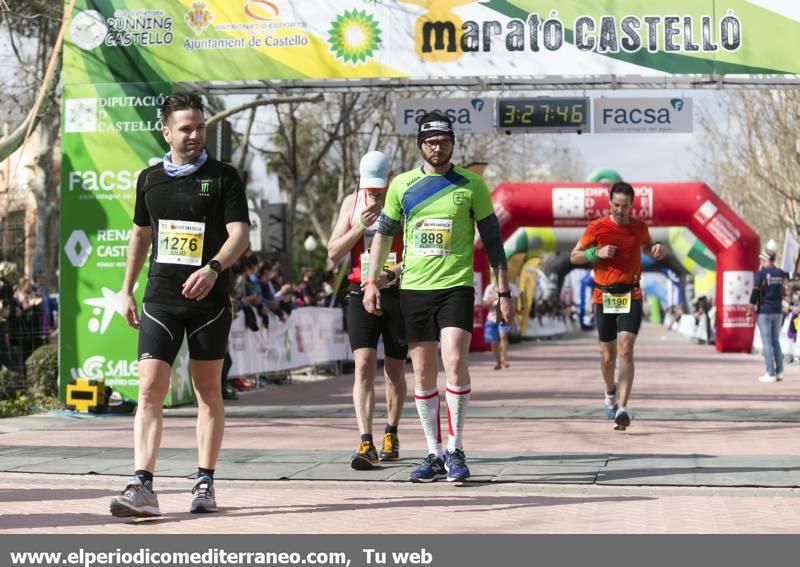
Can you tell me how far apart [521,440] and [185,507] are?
421 cm

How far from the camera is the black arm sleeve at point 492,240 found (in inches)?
309

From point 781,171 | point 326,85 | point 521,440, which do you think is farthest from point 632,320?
point 781,171

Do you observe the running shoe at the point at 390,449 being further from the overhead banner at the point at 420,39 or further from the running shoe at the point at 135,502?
the overhead banner at the point at 420,39

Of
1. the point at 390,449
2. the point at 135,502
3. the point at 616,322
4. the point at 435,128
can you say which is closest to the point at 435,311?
the point at 435,128

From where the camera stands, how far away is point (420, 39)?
1415 cm

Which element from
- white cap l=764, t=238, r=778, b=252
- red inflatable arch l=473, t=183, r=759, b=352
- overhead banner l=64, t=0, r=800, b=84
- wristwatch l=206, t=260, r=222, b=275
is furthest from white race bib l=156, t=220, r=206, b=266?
red inflatable arch l=473, t=183, r=759, b=352

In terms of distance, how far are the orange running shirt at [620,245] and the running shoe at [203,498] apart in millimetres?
5373

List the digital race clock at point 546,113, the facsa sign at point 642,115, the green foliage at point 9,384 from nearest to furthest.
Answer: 1. the green foliage at point 9,384
2. the digital race clock at point 546,113
3. the facsa sign at point 642,115

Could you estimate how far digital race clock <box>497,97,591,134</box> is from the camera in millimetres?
15992

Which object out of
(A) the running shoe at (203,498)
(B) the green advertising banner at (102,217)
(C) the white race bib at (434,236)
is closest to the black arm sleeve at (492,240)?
(C) the white race bib at (434,236)

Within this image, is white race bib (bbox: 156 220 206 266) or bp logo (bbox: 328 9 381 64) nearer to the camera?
white race bib (bbox: 156 220 206 266)

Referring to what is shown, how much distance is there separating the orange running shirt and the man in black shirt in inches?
202

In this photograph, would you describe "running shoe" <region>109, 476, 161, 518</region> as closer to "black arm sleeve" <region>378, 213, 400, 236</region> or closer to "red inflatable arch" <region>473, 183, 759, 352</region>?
"black arm sleeve" <region>378, 213, 400, 236</region>

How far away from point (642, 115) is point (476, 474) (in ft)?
29.1
